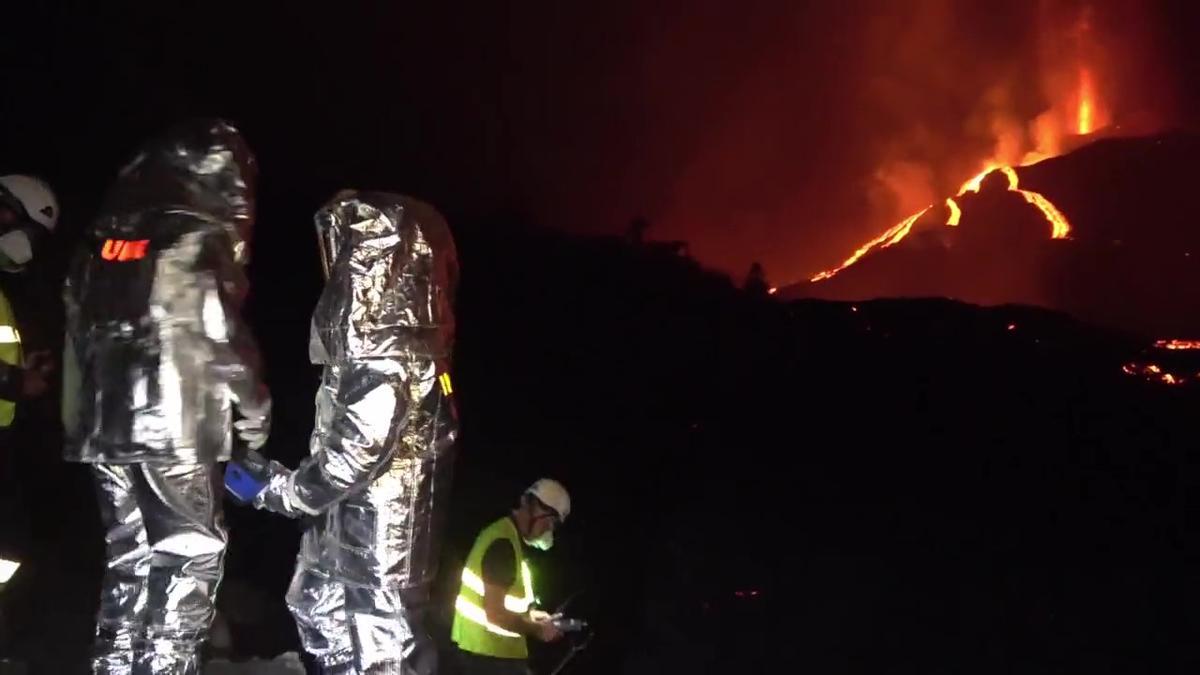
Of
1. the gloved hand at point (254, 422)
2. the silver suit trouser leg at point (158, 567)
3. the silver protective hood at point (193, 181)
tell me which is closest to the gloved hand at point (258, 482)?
the gloved hand at point (254, 422)

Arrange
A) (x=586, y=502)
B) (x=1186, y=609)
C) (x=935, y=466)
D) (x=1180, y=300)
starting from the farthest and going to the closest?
(x=1180, y=300)
(x=935, y=466)
(x=586, y=502)
(x=1186, y=609)

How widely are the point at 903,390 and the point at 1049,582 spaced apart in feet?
14.5

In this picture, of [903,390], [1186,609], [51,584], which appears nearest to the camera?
[51,584]

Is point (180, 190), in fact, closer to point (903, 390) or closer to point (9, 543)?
point (9, 543)

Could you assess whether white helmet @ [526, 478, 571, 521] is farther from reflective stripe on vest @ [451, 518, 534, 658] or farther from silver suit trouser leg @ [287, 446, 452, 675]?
silver suit trouser leg @ [287, 446, 452, 675]

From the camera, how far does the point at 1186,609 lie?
9.59m

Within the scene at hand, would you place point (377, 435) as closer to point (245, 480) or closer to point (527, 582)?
point (245, 480)

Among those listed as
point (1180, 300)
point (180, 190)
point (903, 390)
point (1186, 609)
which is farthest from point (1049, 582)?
point (1180, 300)

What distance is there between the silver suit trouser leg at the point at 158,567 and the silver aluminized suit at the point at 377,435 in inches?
14.0

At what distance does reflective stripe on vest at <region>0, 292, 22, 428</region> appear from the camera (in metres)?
4.28

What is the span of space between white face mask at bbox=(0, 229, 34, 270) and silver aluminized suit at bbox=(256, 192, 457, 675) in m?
1.43

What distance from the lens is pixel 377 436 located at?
3.38m

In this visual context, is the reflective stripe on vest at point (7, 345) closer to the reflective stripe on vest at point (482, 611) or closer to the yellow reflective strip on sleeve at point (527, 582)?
the reflective stripe on vest at point (482, 611)

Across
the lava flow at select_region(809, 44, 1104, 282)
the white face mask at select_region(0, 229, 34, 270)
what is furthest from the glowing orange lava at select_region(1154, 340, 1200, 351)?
the white face mask at select_region(0, 229, 34, 270)
